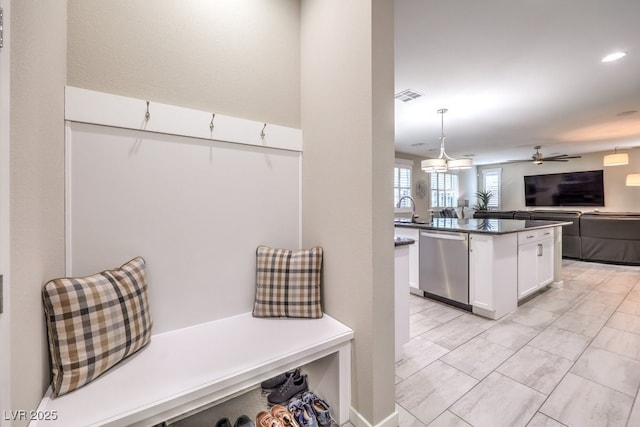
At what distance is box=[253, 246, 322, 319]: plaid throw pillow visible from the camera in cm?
155

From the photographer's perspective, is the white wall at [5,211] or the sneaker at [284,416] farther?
the sneaker at [284,416]

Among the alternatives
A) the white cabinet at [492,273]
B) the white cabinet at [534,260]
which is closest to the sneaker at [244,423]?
the white cabinet at [492,273]

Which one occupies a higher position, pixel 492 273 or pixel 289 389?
pixel 492 273

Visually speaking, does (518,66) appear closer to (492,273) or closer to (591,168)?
(492,273)

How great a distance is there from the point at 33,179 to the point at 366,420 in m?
1.69

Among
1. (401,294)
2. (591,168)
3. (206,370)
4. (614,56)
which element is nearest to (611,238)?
(591,168)

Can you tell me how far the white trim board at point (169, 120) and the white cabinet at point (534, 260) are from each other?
2.82 meters

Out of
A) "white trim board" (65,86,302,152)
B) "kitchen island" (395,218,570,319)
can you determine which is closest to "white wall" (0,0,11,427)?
"white trim board" (65,86,302,152)

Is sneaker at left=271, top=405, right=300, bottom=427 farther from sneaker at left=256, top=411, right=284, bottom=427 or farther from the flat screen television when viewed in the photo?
the flat screen television

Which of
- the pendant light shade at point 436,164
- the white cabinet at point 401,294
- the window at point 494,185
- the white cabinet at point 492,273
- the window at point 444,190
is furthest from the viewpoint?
the window at point 494,185

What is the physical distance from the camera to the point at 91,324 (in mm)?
1028

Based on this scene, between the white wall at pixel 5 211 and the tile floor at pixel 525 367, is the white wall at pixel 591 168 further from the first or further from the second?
the white wall at pixel 5 211

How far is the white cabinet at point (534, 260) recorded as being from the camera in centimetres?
290

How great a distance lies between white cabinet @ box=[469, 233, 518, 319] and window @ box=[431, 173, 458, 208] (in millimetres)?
5505
